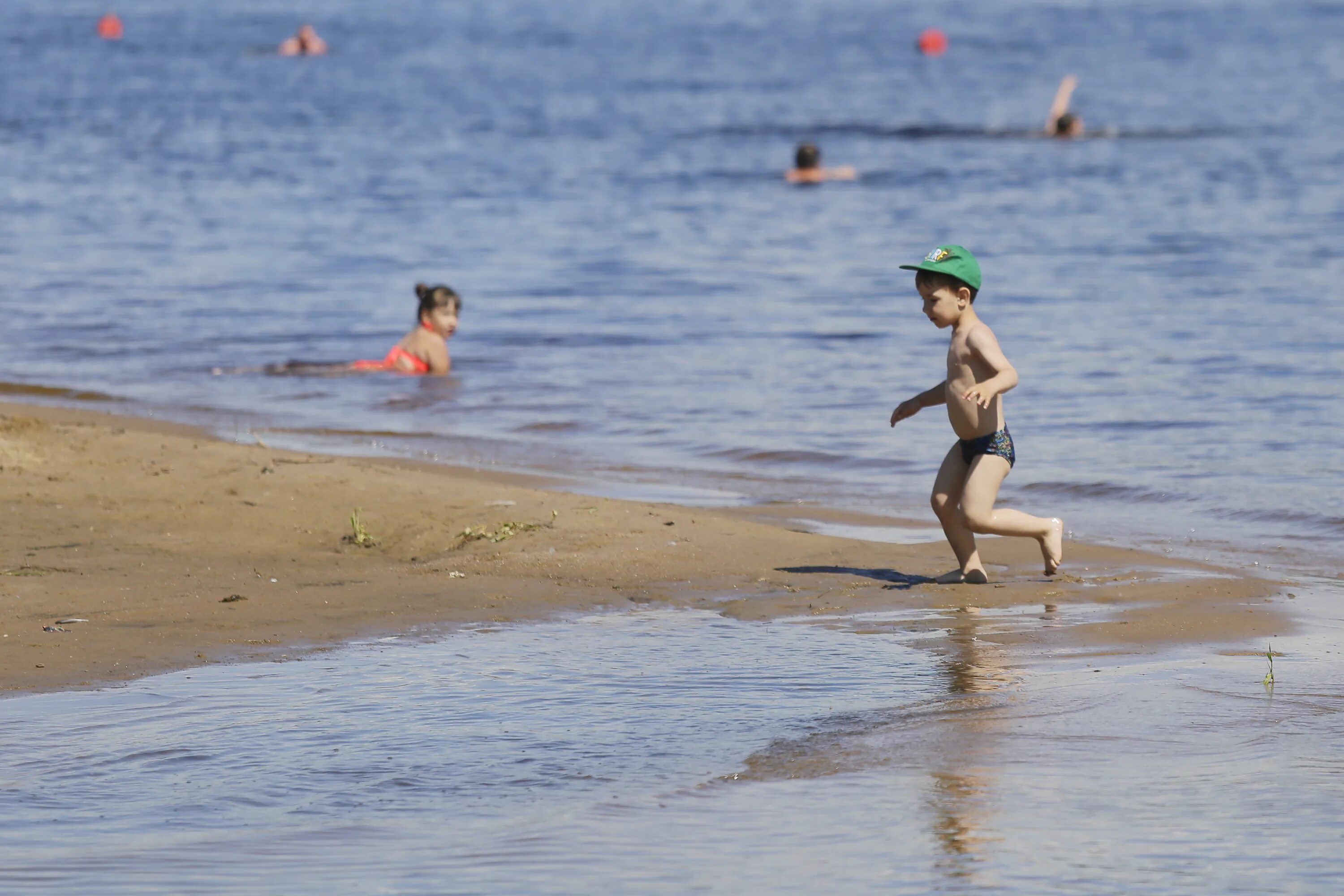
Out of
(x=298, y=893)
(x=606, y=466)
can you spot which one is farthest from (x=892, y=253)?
(x=298, y=893)

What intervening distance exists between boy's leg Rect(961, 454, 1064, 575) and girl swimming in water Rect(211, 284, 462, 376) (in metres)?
7.53

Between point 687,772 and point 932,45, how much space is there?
62.6 metres

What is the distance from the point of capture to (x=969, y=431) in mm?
7016

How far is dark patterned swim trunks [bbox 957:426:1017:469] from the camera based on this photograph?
697 cm

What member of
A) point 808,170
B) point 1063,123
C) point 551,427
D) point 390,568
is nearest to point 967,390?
point 390,568

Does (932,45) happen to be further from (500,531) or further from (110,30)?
(500,531)

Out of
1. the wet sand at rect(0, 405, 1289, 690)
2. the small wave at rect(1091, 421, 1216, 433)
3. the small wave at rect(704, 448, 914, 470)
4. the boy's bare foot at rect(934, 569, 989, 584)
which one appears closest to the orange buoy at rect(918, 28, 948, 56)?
the small wave at rect(1091, 421, 1216, 433)

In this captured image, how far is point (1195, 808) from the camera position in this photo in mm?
4234

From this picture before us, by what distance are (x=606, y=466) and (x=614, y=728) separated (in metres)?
5.73

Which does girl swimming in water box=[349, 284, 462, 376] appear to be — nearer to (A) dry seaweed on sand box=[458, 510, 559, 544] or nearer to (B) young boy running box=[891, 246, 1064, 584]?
(A) dry seaweed on sand box=[458, 510, 559, 544]

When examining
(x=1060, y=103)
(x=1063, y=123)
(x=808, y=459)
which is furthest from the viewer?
(x=1060, y=103)

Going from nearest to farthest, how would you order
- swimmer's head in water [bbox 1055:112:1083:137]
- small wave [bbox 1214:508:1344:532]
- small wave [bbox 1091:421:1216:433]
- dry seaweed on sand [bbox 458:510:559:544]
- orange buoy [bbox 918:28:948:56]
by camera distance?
dry seaweed on sand [bbox 458:510:559:544] < small wave [bbox 1214:508:1344:532] < small wave [bbox 1091:421:1216:433] < swimmer's head in water [bbox 1055:112:1083:137] < orange buoy [bbox 918:28:948:56]

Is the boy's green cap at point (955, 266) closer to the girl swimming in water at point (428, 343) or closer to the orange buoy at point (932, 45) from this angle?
the girl swimming in water at point (428, 343)

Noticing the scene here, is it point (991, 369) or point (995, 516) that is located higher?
point (991, 369)
